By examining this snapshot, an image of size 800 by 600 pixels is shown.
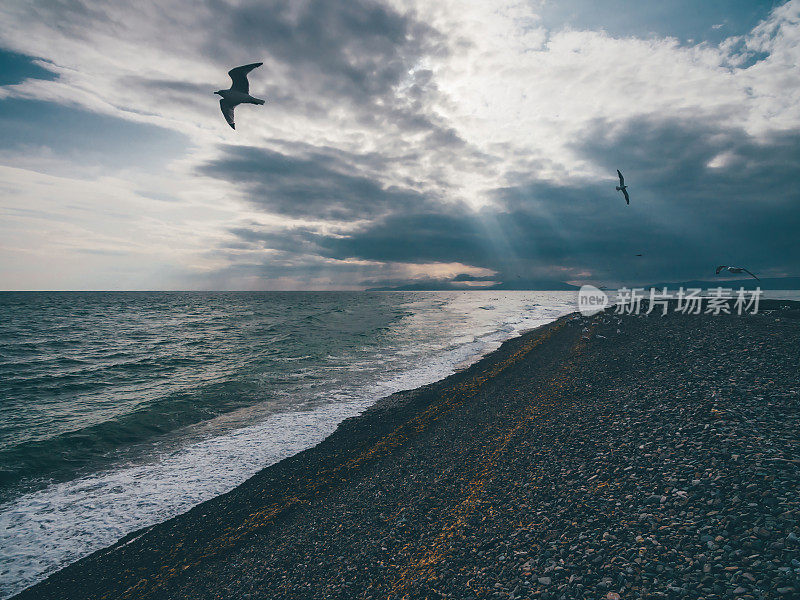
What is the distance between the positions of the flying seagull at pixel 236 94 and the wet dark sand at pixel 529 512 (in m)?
14.9

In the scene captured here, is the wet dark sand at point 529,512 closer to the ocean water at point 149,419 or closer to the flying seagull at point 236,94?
the ocean water at point 149,419

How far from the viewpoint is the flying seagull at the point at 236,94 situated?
14543 millimetres

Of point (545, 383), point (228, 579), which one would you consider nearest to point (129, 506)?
point (228, 579)

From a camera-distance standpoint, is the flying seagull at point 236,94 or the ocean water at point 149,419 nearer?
the ocean water at point 149,419

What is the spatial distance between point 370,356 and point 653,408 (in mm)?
24991

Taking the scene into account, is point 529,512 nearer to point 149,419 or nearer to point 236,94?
point 236,94

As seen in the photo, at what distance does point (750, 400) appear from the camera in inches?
404

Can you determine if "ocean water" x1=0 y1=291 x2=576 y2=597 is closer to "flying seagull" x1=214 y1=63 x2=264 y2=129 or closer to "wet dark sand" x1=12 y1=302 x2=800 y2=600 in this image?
"wet dark sand" x1=12 y1=302 x2=800 y2=600

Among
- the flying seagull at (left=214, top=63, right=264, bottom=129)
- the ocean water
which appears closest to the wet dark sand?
the ocean water

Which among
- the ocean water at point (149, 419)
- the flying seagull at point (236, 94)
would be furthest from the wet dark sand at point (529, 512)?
the flying seagull at point (236, 94)

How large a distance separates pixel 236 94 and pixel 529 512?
18.7m

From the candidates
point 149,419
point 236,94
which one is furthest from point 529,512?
point 149,419

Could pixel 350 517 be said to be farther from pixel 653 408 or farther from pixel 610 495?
pixel 653 408

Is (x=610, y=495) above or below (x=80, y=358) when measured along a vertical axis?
above
